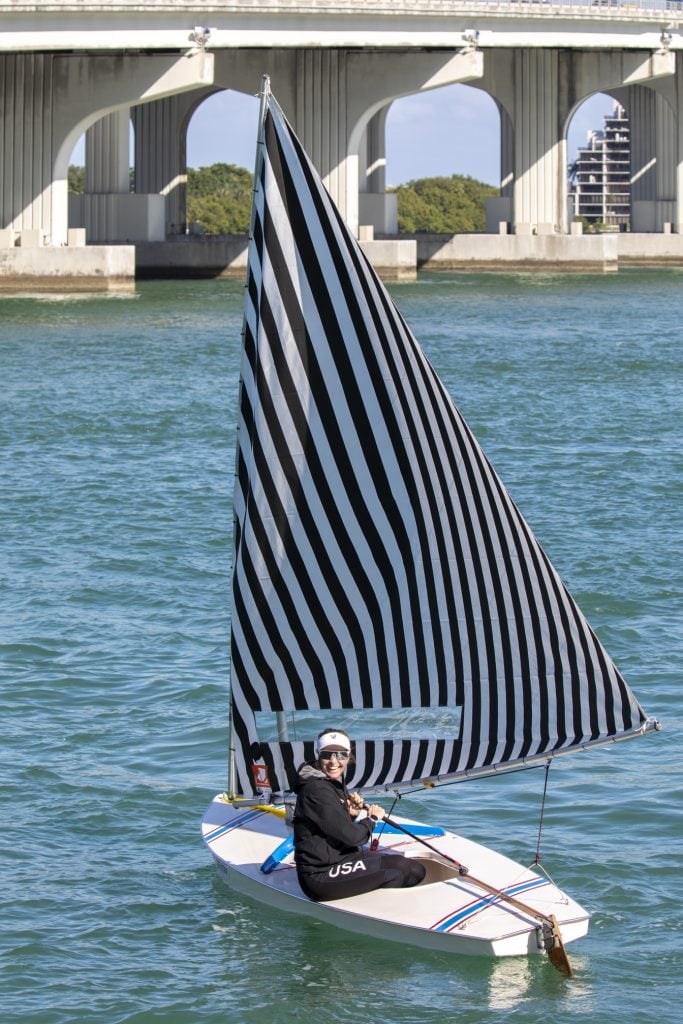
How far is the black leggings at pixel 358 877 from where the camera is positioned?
33.2ft

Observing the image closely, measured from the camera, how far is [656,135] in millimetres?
86500

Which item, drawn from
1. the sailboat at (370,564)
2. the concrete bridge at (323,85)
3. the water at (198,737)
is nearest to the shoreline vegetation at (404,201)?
the concrete bridge at (323,85)

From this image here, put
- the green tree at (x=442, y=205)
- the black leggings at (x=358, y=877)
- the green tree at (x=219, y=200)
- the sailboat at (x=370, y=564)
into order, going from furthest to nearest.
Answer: the green tree at (x=442, y=205) → the green tree at (x=219, y=200) → the sailboat at (x=370, y=564) → the black leggings at (x=358, y=877)

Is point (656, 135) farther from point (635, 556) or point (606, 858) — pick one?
point (606, 858)

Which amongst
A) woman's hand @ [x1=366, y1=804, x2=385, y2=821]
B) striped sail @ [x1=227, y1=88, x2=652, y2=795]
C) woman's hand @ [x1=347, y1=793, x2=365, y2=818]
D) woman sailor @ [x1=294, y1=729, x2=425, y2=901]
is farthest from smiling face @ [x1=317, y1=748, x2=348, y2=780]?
striped sail @ [x1=227, y1=88, x2=652, y2=795]

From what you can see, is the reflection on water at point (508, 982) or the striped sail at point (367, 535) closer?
the reflection on water at point (508, 982)

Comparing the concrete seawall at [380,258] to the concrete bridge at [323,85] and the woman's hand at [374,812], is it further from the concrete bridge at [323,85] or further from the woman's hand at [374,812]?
the woman's hand at [374,812]

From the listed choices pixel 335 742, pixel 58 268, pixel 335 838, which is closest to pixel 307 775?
pixel 335 742

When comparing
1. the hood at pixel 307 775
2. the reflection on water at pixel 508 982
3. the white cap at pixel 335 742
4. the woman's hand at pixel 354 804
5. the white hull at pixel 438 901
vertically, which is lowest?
the reflection on water at pixel 508 982

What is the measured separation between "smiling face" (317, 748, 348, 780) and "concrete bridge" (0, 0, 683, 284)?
46410mm

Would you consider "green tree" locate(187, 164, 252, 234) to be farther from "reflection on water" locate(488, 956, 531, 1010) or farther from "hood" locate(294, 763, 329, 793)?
"reflection on water" locate(488, 956, 531, 1010)

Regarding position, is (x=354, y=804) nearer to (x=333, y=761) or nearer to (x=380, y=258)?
(x=333, y=761)

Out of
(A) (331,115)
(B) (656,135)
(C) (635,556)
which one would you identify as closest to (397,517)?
(C) (635,556)

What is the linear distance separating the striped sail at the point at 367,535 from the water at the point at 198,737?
1.21 metres
